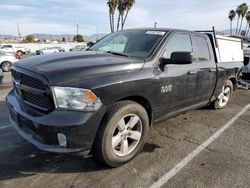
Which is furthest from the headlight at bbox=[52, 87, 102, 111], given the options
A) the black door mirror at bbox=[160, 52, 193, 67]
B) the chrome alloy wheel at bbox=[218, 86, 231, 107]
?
the chrome alloy wheel at bbox=[218, 86, 231, 107]

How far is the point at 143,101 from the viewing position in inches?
145

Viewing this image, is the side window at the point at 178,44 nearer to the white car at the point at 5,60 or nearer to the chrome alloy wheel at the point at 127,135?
the chrome alloy wheel at the point at 127,135

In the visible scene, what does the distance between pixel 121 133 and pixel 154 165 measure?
64 cm

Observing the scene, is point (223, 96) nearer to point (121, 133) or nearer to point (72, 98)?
point (121, 133)

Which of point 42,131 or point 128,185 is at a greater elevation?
point 42,131

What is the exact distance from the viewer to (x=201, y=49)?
16.0ft

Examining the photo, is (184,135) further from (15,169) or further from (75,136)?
(15,169)

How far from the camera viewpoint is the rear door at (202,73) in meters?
4.58

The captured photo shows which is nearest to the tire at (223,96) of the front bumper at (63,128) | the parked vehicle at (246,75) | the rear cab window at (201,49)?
the rear cab window at (201,49)

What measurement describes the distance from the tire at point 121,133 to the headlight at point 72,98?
0.33 m

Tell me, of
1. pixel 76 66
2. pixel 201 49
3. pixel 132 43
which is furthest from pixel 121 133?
pixel 201 49

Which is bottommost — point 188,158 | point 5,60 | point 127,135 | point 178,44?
point 188,158

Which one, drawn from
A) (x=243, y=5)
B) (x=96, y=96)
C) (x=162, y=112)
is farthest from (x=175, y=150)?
(x=243, y=5)

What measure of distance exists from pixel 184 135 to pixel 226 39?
2.91m
